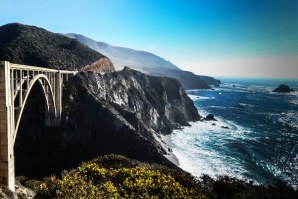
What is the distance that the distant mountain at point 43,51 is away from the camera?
201 ft

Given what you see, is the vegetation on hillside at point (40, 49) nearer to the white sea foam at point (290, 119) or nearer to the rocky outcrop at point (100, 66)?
the rocky outcrop at point (100, 66)

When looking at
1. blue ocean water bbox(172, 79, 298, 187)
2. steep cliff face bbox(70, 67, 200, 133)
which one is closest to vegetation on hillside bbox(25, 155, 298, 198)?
blue ocean water bbox(172, 79, 298, 187)

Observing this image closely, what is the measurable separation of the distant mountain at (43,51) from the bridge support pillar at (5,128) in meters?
38.1

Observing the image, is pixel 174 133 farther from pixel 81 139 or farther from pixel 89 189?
pixel 89 189

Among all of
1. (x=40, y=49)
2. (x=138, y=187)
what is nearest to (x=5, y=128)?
(x=138, y=187)

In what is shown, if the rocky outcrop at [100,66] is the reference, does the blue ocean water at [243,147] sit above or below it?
below

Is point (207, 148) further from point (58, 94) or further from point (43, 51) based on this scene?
point (43, 51)

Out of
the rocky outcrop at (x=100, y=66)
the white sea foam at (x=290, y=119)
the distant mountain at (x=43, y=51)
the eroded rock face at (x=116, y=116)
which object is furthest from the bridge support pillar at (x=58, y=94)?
the white sea foam at (x=290, y=119)

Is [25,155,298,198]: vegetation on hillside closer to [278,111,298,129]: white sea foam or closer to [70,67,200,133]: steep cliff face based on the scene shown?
[70,67,200,133]: steep cliff face

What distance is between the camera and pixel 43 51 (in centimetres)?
6675

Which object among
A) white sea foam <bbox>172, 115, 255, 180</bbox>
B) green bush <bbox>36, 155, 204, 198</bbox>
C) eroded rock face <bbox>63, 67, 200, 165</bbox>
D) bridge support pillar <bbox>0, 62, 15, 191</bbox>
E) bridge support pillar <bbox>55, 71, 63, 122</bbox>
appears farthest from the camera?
bridge support pillar <bbox>55, 71, 63, 122</bbox>

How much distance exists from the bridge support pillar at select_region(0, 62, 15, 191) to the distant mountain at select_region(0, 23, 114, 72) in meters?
38.1

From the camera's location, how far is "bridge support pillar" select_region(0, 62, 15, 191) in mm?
23656

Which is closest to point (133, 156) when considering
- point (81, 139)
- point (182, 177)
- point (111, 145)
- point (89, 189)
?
point (111, 145)
